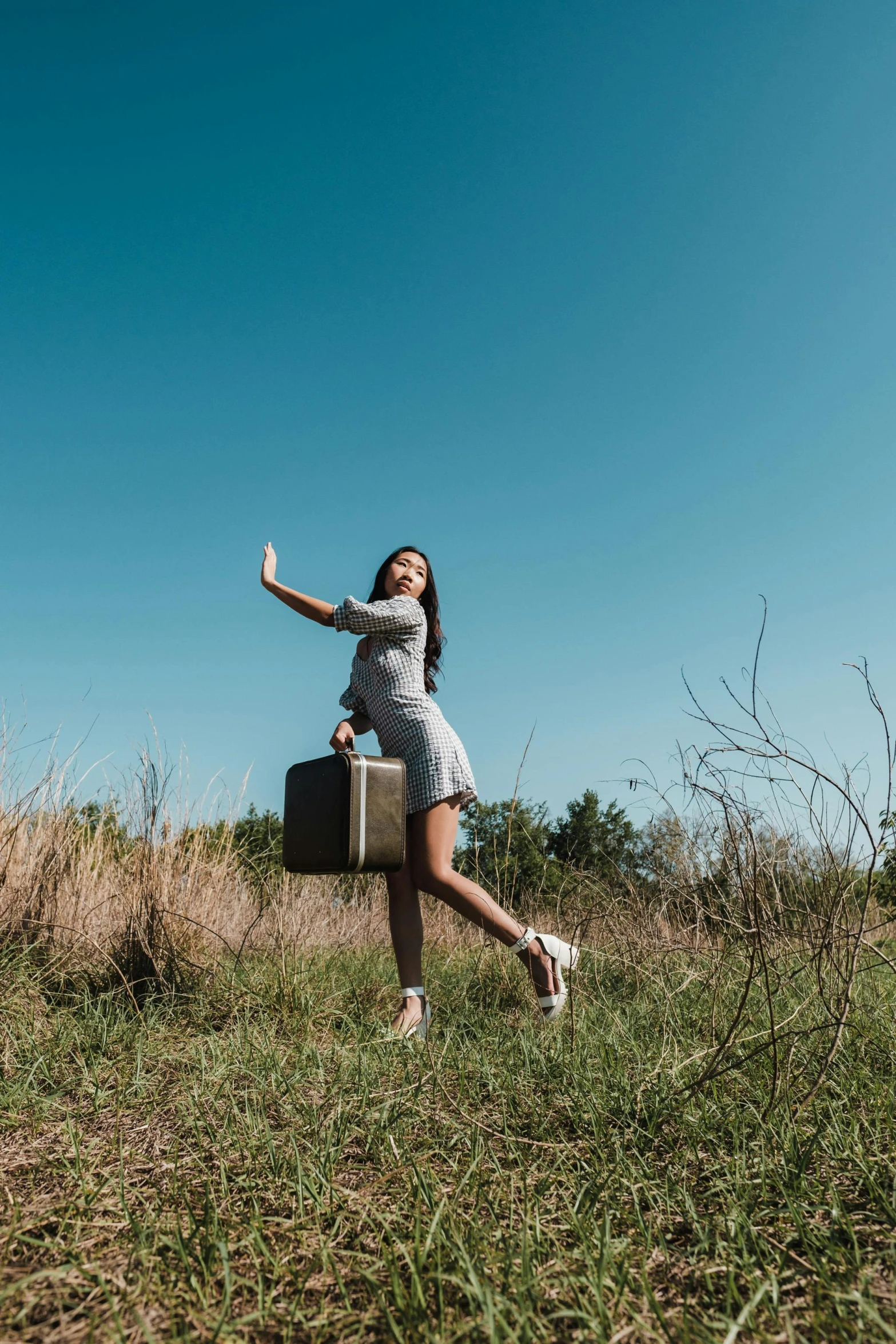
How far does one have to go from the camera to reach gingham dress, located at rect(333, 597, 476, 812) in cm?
282

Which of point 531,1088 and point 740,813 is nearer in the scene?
point 740,813

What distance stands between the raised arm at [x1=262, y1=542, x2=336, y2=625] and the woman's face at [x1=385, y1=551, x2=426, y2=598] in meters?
0.37

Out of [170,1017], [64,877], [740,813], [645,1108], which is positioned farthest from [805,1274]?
[64,877]

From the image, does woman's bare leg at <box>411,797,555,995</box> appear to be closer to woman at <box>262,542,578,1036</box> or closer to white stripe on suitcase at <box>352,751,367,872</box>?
woman at <box>262,542,578,1036</box>

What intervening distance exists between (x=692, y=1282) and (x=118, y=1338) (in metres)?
0.78

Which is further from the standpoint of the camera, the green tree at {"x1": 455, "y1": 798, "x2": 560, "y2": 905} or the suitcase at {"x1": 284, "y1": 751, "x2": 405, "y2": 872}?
the green tree at {"x1": 455, "y1": 798, "x2": 560, "y2": 905}

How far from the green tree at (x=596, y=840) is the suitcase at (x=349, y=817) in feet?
3.29

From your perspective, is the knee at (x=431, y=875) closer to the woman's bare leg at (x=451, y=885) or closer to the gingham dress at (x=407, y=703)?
the woman's bare leg at (x=451, y=885)

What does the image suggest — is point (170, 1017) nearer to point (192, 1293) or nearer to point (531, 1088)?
point (531, 1088)

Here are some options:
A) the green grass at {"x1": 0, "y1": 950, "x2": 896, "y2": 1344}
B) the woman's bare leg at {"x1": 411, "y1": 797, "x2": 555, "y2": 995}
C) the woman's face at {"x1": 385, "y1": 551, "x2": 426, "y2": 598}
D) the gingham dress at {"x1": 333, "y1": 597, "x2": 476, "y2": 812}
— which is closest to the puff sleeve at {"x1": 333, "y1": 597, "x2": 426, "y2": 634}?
the gingham dress at {"x1": 333, "y1": 597, "x2": 476, "y2": 812}

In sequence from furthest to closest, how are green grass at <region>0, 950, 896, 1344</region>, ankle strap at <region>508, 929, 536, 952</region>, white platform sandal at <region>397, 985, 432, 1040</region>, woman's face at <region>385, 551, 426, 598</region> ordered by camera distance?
1. woman's face at <region>385, 551, 426, 598</region>
2. ankle strap at <region>508, 929, 536, 952</region>
3. white platform sandal at <region>397, 985, 432, 1040</region>
4. green grass at <region>0, 950, 896, 1344</region>

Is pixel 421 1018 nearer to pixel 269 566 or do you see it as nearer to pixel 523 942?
pixel 523 942

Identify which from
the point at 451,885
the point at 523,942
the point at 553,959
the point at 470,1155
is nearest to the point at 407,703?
the point at 451,885

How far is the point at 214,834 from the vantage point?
4.14m
